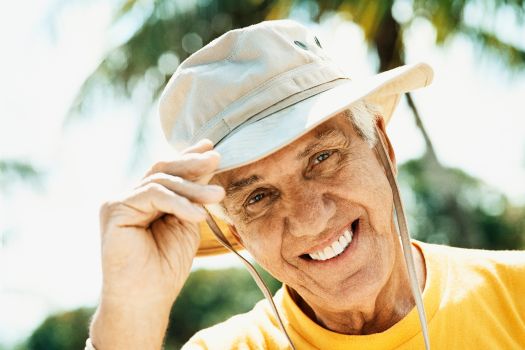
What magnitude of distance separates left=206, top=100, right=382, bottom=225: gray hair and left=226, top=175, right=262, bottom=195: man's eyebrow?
12cm

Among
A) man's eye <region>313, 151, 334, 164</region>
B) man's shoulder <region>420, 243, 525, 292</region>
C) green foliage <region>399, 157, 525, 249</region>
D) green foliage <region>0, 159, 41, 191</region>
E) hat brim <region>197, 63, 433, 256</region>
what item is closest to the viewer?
hat brim <region>197, 63, 433, 256</region>

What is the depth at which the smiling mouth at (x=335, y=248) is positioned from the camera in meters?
2.46

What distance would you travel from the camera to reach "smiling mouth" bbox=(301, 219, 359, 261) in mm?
2455

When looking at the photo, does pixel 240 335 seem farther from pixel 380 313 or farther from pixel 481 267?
pixel 481 267

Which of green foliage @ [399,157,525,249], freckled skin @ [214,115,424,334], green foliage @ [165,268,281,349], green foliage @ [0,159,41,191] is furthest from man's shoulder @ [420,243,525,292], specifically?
green foliage @ [399,157,525,249]

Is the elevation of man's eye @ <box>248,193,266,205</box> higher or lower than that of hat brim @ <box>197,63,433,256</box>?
lower

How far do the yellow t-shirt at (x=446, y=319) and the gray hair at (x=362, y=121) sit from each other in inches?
15.7

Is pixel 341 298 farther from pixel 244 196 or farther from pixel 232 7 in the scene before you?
pixel 232 7

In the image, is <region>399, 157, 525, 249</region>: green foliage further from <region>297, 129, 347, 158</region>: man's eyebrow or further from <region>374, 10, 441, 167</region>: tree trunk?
<region>297, 129, 347, 158</region>: man's eyebrow

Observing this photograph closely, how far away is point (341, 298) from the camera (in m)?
2.48

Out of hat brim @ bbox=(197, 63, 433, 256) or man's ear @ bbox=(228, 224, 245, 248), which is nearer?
hat brim @ bbox=(197, 63, 433, 256)

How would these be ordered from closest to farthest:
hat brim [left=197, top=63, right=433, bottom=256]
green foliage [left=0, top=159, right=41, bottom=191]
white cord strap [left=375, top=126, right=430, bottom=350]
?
hat brim [left=197, top=63, right=433, bottom=256]
white cord strap [left=375, top=126, right=430, bottom=350]
green foliage [left=0, top=159, right=41, bottom=191]

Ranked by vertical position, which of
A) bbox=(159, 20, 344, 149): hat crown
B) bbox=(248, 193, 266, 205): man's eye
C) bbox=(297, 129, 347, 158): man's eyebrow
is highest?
bbox=(159, 20, 344, 149): hat crown

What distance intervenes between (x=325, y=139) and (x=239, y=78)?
34cm
